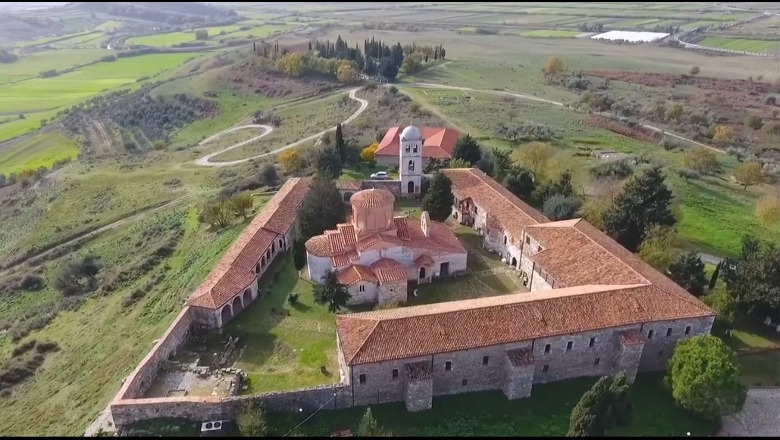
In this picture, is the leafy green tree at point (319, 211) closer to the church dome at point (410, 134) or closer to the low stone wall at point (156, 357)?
the church dome at point (410, 134)

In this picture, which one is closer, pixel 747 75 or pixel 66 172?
pixel 66 172

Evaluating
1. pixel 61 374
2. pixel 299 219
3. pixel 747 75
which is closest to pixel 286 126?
pixel 299 219

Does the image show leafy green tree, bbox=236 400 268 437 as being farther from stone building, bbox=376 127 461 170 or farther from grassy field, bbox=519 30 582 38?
grassy field, bbox=519 30 582 38

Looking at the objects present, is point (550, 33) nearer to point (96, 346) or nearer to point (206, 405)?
point (96, 346)

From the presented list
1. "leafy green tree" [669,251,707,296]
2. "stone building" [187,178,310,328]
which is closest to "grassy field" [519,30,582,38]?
"stone building" [187,178,310,328]

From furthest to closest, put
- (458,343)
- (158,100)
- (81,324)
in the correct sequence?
(158,100), (81,324), (458,343)

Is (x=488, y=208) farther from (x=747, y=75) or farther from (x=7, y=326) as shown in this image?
(x=747, y=75)
